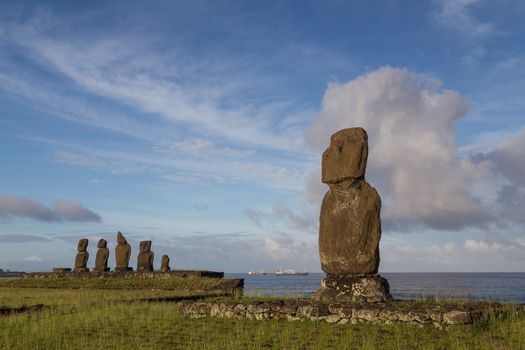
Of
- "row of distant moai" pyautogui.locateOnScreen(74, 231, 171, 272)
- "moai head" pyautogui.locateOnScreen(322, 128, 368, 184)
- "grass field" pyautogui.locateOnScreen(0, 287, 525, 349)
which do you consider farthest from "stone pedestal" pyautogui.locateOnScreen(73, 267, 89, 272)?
"moai head" pyautogui.locateOnScreen(322, 128, 368, 184)

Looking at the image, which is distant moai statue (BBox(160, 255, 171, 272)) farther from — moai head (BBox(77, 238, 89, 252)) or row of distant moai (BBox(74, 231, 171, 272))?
moai head (BBox(77, 238, 89, 252))

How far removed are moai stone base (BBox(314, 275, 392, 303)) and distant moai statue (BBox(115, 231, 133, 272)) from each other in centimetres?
2743

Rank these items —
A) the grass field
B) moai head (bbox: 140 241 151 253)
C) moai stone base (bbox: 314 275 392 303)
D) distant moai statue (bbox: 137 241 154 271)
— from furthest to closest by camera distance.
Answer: moai head (bbox: 140 241 151 253) < distant moai statue (bbox: 137 241 154 271) < moai stone base (bbox: 314 275 392 303) < the grass field

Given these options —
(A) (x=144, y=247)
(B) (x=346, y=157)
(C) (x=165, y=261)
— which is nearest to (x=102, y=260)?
(A) (x=144, y=247)

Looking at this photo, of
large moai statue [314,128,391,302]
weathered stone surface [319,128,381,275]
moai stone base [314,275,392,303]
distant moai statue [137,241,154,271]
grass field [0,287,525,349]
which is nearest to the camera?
grass field [0,287,525,349]

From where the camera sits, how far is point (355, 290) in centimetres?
1570

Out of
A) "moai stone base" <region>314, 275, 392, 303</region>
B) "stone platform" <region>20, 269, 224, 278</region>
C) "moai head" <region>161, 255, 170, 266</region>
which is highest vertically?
→ "moai head" <region>161, 255, 170, 266</region>

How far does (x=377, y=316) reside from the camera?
43.1ft

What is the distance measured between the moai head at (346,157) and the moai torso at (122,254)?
89.9 ft

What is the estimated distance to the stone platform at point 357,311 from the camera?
495 inches

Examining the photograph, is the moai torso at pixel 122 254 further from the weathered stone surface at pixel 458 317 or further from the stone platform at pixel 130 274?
the weathered stone surface at pixel 458 317

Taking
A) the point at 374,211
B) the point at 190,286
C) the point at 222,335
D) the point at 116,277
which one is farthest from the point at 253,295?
the point at 116,277

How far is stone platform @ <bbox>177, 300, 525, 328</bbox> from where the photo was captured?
495 inches

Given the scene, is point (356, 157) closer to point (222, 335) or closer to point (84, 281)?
point (222, 335)
